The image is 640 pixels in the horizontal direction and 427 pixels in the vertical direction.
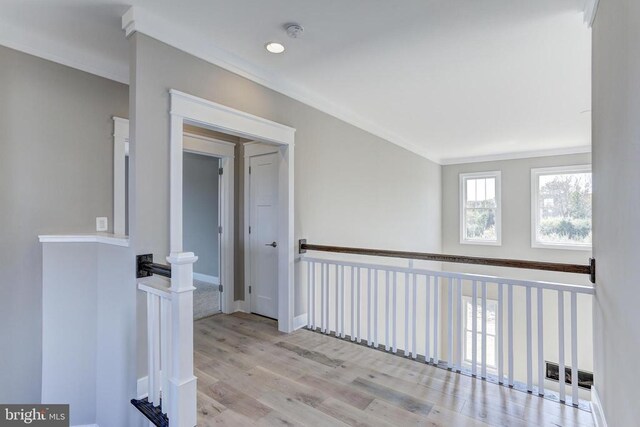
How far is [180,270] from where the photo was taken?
5.68ft

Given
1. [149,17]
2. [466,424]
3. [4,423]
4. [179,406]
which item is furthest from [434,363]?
[149,17]

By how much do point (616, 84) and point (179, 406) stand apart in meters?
2.71

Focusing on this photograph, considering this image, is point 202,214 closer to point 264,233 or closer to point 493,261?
point 264,233

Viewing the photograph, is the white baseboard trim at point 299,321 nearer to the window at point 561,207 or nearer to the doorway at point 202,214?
the doorway at point 202,214

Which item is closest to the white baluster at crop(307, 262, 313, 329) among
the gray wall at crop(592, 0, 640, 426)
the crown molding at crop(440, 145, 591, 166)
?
the gray wall at crop(592, 0, 640, 426)

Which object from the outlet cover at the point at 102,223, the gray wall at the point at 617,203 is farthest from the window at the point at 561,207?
the outlet cover at the point at 102,223

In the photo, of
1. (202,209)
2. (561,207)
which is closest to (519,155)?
(561,207)

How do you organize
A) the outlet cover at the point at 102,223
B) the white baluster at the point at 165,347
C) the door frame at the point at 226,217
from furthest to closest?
the door frame at the point at 226,217 < the outlet cover at the point at 102,223 < the white baluster at the point at 165,347

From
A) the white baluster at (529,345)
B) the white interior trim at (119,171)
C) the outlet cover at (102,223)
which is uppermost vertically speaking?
the white interior trim at (119,171)

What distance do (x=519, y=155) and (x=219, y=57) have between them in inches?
243

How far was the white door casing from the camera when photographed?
380cm

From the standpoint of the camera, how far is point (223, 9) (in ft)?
7.02

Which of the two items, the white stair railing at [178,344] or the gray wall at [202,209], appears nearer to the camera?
the white stair railing at [178,344]

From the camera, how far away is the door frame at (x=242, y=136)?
7.70 ft
